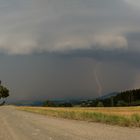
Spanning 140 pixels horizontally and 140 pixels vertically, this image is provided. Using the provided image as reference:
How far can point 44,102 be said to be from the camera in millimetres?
152500

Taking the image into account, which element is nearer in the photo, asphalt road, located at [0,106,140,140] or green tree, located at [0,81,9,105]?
asphalt road, located at [0,106,140,140]

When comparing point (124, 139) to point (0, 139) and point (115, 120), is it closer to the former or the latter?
point (0, 139)

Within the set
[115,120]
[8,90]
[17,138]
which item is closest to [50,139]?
[17,138]

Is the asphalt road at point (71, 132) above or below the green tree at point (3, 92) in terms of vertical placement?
below

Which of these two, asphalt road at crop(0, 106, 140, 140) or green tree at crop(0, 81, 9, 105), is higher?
green tree at crop(0, 81, 9, 105)

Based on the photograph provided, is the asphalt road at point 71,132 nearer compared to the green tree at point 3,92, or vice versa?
the asphalt road at point 71,132

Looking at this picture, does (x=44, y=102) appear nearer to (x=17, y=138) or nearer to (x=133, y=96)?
(x=133, y=96)

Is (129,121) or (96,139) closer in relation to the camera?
(96,139)

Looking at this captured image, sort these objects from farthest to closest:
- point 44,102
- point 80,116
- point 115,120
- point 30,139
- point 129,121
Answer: point 44,102 < point 80,116 < point 115,120 < point 129,121 < point 30,139

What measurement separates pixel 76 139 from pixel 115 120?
1062 cm

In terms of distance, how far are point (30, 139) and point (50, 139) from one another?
1.18 m

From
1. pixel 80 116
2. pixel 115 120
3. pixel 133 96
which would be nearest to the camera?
pixel 115 120

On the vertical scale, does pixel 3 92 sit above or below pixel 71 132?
above

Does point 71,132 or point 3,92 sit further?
point 3,92
